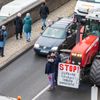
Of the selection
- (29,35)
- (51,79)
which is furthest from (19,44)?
(51,79)

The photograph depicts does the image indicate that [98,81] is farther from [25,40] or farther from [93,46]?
[25,40]

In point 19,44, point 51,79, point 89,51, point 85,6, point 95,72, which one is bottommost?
point 19,44

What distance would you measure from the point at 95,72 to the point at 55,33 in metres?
5.75

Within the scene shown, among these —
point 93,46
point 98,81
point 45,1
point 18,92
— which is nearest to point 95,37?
point 93,46

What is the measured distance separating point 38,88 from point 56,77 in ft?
3.10

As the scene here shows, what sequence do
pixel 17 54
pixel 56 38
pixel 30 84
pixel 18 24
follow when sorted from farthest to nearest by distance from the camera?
pixel 18 24 < pixel 56 38 < pixel 17 54 < pixel 30 84

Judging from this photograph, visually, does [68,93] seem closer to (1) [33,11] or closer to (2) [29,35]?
(2) [29,35]

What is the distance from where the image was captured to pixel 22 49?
80.3 ft

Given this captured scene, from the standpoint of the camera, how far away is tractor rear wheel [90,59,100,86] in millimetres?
19016

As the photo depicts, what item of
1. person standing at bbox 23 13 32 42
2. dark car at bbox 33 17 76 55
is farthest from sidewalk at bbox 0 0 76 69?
dark car at bbox 33 17 76 55

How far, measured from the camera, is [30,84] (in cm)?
2027

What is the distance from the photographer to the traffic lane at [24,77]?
1958 centimetres

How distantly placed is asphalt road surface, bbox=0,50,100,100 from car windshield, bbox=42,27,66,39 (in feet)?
5.52

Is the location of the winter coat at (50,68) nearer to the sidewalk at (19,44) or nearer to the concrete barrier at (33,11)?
the sidewalk at (19,44)
